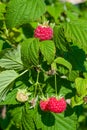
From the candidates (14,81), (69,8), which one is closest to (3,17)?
(14,81)

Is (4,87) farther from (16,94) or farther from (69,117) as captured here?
(69,117)

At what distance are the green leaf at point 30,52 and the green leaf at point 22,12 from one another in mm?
120

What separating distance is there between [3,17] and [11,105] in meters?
0.44

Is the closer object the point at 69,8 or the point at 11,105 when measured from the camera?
the point at 11,105

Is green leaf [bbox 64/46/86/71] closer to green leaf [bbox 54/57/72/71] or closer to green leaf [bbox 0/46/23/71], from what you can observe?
green leaf [bbox 54/57/72/71]

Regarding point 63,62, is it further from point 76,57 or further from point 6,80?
point 6,80

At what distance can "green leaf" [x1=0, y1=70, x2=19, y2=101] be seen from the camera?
187 centimetres

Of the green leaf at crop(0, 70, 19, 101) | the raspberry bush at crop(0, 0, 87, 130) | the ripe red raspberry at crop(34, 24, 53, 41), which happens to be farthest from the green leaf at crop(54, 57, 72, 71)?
the green leaf at crop(0, 70, 19, 101)

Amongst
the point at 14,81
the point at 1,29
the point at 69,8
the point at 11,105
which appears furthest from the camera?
the point at 69,8

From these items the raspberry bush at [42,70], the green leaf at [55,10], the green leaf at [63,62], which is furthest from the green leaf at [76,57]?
the green leaf at [55,10]

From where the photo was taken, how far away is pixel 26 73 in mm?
2000

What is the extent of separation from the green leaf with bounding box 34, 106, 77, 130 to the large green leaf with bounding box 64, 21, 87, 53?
0.37m

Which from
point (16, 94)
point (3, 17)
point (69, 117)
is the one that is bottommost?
point (69, 117)

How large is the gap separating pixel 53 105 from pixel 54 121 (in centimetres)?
26
